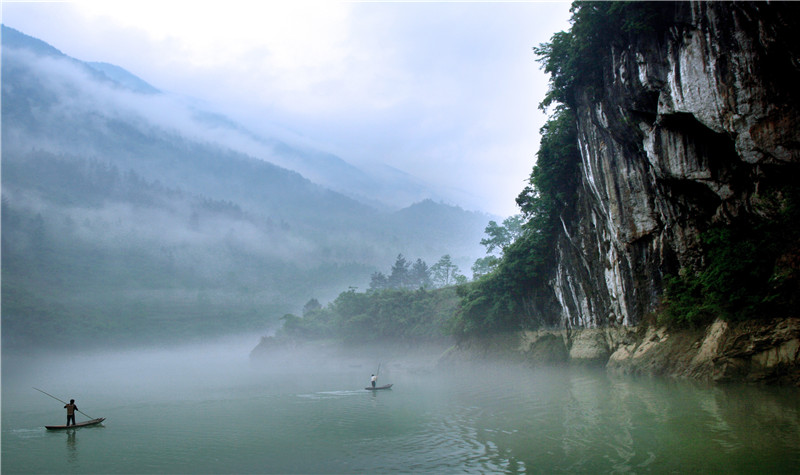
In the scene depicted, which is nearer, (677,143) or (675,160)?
(677,143)

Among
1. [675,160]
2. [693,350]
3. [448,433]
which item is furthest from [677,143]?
[448,433]

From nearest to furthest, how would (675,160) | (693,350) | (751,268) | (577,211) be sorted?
(751,268), (675,160), (693,350), (577,211)

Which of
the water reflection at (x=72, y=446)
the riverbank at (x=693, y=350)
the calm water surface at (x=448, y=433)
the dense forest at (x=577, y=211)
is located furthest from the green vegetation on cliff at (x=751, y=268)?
the water reflection at (x=72, y=446)

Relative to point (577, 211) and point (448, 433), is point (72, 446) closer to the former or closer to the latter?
point (448, 433)

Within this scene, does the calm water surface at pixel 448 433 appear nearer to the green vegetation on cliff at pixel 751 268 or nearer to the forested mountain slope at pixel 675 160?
the green vegetation on cliff at pixel 751 268

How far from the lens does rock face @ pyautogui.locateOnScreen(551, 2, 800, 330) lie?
52.5 feet

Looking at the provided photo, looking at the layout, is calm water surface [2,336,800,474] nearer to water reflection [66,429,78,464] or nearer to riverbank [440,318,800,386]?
water reflection [66,429,78,464]

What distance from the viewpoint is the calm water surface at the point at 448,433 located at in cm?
1181

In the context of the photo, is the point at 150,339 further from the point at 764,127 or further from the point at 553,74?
the point at 764,127

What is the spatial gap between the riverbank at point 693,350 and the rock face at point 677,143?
4.59 feet

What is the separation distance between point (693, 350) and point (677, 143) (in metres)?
9.25

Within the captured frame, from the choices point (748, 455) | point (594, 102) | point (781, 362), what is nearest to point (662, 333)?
point (781, 362)

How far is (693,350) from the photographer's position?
21672 millimetres

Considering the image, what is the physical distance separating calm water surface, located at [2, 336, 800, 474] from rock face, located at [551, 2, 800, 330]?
6258 mm
